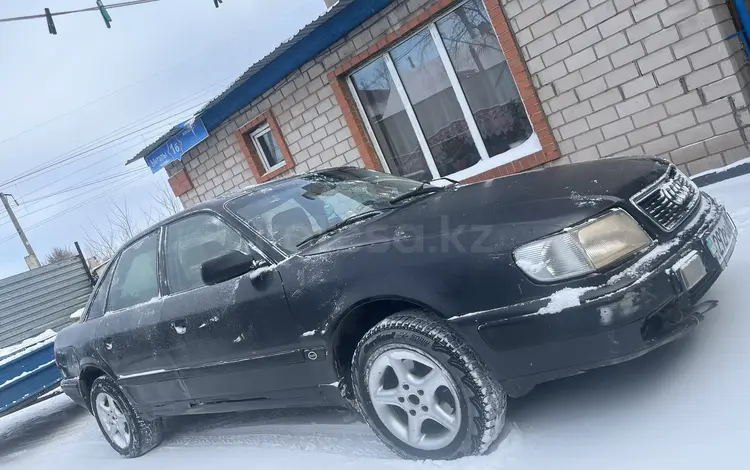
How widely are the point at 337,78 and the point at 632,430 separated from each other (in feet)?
20.7

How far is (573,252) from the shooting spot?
234cm

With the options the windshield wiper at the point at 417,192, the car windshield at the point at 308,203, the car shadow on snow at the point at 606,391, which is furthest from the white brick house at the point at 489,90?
the car shadow on snow at the point at 606,391

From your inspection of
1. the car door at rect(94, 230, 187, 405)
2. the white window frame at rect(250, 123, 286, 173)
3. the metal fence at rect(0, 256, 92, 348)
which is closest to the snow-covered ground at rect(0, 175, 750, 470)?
the car door at rect(94, 230, 187, 405)

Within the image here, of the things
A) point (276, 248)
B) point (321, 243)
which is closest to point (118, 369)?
point (276, 248)

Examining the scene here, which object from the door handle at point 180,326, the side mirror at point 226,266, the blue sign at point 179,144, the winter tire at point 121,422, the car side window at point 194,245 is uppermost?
the blue sign at point 179,144

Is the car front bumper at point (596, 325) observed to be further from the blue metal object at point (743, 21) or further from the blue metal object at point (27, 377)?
the blue metal object at point (27, 377)

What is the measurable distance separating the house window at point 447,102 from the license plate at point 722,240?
12.0ft

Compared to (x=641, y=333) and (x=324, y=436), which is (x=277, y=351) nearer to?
(x=324, y=436)

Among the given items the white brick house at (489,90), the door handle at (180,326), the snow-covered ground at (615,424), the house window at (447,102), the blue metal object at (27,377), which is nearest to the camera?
the snow-covered ground at (615,424)

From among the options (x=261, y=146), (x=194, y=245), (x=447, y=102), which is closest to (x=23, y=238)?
(x=261, y=146)

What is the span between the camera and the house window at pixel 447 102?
6672mm

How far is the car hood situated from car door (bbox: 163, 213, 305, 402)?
41 centimetres

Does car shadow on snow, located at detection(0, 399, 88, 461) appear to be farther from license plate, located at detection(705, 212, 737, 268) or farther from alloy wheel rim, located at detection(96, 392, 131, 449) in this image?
license plate, located at detection(705, 212, 737, 268)

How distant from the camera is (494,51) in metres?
6.60
